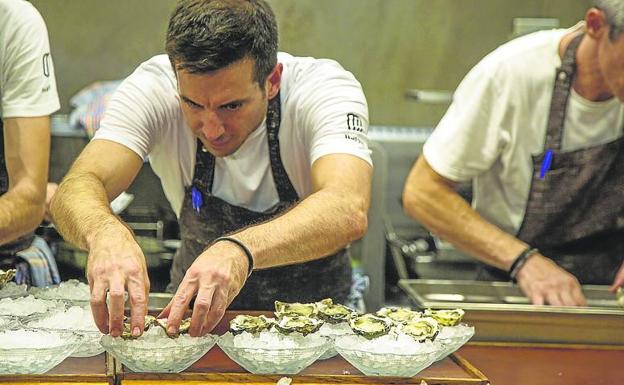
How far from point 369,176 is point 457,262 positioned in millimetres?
1580

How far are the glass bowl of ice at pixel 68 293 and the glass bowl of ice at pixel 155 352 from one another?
31 centimetres

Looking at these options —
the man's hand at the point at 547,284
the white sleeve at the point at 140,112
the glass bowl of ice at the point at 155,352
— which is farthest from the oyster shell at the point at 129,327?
the man's hand at the point at 547,284

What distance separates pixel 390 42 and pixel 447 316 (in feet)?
7.81

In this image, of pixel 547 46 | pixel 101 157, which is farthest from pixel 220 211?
pixel 547 46

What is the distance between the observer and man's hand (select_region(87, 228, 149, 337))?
150cm

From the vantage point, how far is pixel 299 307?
1.70m

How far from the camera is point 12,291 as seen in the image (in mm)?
1808

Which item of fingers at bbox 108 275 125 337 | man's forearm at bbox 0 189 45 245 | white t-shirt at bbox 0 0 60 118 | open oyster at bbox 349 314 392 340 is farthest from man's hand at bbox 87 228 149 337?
white t-shirt at bbox 0 0 60 118

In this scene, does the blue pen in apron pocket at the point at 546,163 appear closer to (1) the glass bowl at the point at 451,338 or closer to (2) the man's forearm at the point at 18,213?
(1) the glass bowl at the point at 451,338

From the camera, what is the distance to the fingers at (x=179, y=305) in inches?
59.7

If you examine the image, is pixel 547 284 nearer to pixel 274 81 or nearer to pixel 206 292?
pixel 274 81

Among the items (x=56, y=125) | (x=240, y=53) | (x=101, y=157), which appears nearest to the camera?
(x=240, y=53)

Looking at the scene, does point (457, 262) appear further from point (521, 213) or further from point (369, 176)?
point (369, 176)

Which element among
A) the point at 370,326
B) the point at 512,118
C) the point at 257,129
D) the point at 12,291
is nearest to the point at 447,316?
the point at 370,326
